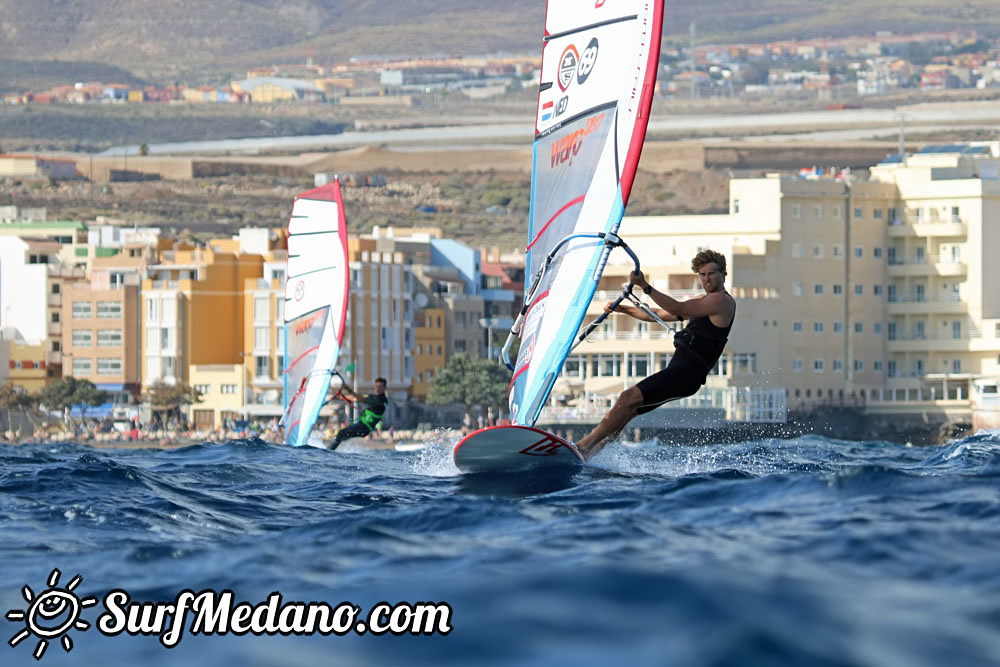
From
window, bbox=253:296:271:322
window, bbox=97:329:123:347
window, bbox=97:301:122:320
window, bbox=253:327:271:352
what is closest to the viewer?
window, bbox=253:327:271:352

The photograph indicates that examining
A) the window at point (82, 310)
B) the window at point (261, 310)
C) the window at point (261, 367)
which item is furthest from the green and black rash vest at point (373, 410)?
the window at point (82, 310)

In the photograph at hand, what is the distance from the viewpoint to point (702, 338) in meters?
15.0

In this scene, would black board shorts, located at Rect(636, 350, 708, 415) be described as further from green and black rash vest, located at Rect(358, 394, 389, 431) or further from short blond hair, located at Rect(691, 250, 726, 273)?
green and black rash vest, located at Rect(358, 394, 389, 431)

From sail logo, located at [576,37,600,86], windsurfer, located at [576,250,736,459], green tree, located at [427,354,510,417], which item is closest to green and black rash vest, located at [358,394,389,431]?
sail logo, located at [576,37,600,86]

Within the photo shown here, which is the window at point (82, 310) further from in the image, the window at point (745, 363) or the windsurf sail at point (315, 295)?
the windsurf sail at point (315, 295)

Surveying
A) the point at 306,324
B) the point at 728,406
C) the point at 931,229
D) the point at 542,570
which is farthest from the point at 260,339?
the point at 542,570

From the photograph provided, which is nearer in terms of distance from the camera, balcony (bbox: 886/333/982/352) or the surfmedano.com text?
the surfmedano.com text

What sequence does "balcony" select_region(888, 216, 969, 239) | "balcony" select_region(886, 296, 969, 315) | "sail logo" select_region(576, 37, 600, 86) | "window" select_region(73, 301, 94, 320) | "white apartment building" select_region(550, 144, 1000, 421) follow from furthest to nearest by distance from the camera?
"window" select_region(73, 301, 94, 320) → "balcony" select_region(886, 296, 969, 315) → "balcony" select_region(888, 216, 969, 239) → "white apartment building" select_region(550, 144, 1000, 421) → "sail logo" select_region(576, 37, 600, 86)

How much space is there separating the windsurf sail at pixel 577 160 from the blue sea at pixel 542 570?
4.84ft

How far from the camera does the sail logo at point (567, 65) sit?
16972mm

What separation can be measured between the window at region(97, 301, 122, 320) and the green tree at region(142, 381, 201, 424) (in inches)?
212

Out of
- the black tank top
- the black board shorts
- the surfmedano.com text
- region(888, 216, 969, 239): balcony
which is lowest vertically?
the surfmedano.com text

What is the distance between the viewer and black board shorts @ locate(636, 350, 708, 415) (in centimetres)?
1504

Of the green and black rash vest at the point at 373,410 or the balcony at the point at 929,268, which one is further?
the balcony at the point at 929,268
